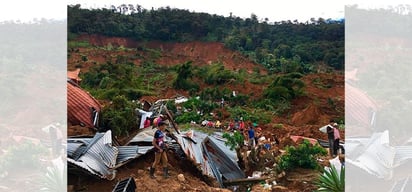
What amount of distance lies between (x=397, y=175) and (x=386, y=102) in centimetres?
52

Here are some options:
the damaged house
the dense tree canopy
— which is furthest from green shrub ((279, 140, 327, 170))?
the damaged house

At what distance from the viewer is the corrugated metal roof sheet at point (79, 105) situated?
5.71 m

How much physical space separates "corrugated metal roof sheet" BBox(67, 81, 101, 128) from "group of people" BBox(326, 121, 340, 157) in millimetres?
1671

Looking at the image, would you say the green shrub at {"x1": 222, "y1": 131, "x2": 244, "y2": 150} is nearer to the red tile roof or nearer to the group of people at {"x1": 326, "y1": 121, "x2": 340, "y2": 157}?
the group of people at {"x1": 326, "y1": 121, "x2": 340, "y2": 157}

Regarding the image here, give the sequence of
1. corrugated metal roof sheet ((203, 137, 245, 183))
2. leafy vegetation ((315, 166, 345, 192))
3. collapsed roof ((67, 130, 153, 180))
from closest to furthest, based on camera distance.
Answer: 1. leafy vegetation ((315, 166, 345, 192))
2. collapsed roof ((67, 130, 153, 180))
3. corrugated metal roof sheet ((203, 137, 245, 183))

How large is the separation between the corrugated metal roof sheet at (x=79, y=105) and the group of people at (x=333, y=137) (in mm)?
1671

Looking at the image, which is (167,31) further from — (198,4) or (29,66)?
(29,66)

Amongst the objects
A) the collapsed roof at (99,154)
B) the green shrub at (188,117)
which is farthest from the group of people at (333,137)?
the collapsed roof at (99,154)

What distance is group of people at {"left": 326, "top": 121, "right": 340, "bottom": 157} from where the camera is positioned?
570 cm

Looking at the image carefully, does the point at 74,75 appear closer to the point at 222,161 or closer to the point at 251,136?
the point at 222,161

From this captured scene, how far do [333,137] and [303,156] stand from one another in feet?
0.83

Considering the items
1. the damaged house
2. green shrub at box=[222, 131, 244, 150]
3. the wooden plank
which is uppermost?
the damaged house

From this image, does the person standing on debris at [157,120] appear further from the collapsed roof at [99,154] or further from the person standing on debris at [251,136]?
the person standing on debris at [251,136]

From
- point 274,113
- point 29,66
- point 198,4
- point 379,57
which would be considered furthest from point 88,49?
point 379,57
